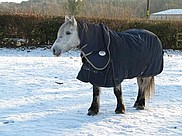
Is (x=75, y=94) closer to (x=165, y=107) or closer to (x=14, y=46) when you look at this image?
(x=165, y=107)

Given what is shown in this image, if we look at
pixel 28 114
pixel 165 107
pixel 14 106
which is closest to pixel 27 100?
pixel 14 106

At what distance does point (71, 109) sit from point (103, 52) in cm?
113

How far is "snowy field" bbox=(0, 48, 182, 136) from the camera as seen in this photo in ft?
14.5

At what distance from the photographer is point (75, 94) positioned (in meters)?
6.54

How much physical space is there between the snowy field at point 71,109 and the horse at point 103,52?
390 millimetres

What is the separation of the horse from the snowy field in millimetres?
390

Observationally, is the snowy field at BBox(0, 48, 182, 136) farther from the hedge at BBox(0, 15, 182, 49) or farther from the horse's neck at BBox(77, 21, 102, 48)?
the hedge at BBox(0, 15, 182, 49)

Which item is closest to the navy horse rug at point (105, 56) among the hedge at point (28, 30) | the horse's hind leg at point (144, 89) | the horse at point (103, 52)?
the horse at point (103, 52)

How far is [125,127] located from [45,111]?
51.2 inches

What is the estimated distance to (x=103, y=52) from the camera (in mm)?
4812

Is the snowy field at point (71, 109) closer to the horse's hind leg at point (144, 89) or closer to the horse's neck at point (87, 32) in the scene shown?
the horse's hind leg at point (144, 89)

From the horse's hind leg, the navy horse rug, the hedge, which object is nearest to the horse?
the navy horse rug

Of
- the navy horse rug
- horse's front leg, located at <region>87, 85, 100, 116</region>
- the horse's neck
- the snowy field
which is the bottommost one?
the snowy field

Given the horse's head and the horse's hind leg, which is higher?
the horse's head
